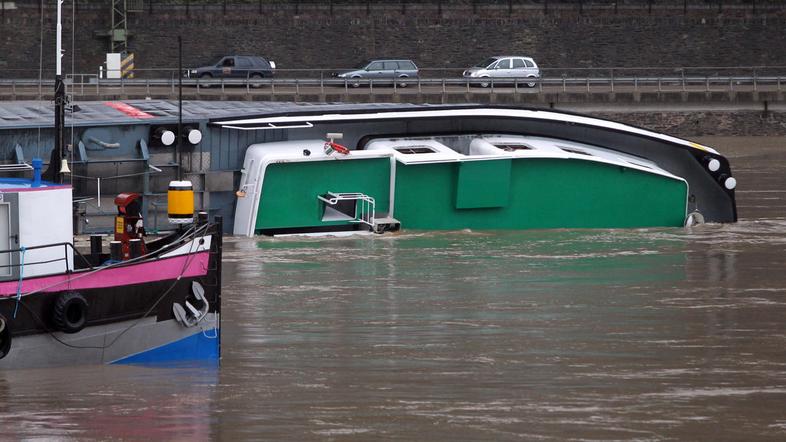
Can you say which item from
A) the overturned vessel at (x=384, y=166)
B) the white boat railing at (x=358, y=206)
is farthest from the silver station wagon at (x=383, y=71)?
the white boat railing at (x=358, y=206)

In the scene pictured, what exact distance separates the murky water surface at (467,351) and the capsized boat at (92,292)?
30 centimetres

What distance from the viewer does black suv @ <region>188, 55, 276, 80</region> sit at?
58.1 meters

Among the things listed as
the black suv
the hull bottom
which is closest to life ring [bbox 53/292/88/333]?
the hull bottom

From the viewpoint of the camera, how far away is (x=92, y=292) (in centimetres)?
1550

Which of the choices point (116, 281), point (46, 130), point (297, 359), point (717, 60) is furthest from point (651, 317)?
point (717, 60)

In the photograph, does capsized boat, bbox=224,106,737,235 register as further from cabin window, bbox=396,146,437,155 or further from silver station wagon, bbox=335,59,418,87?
silver station wagon, bbox=335,59,418,87

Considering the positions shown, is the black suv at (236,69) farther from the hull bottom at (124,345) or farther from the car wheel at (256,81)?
the hull bottom at (124,345)

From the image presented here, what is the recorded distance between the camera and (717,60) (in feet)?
227

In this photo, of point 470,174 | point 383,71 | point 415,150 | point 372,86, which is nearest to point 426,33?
point 383,71

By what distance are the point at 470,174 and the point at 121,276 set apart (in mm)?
12341

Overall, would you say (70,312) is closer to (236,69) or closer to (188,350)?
(188,350)

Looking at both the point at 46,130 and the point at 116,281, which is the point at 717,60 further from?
the point at 116,281

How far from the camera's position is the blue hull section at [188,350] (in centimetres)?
1612

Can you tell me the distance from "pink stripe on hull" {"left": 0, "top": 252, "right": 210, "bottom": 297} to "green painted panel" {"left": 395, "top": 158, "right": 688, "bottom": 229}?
11092 mm
